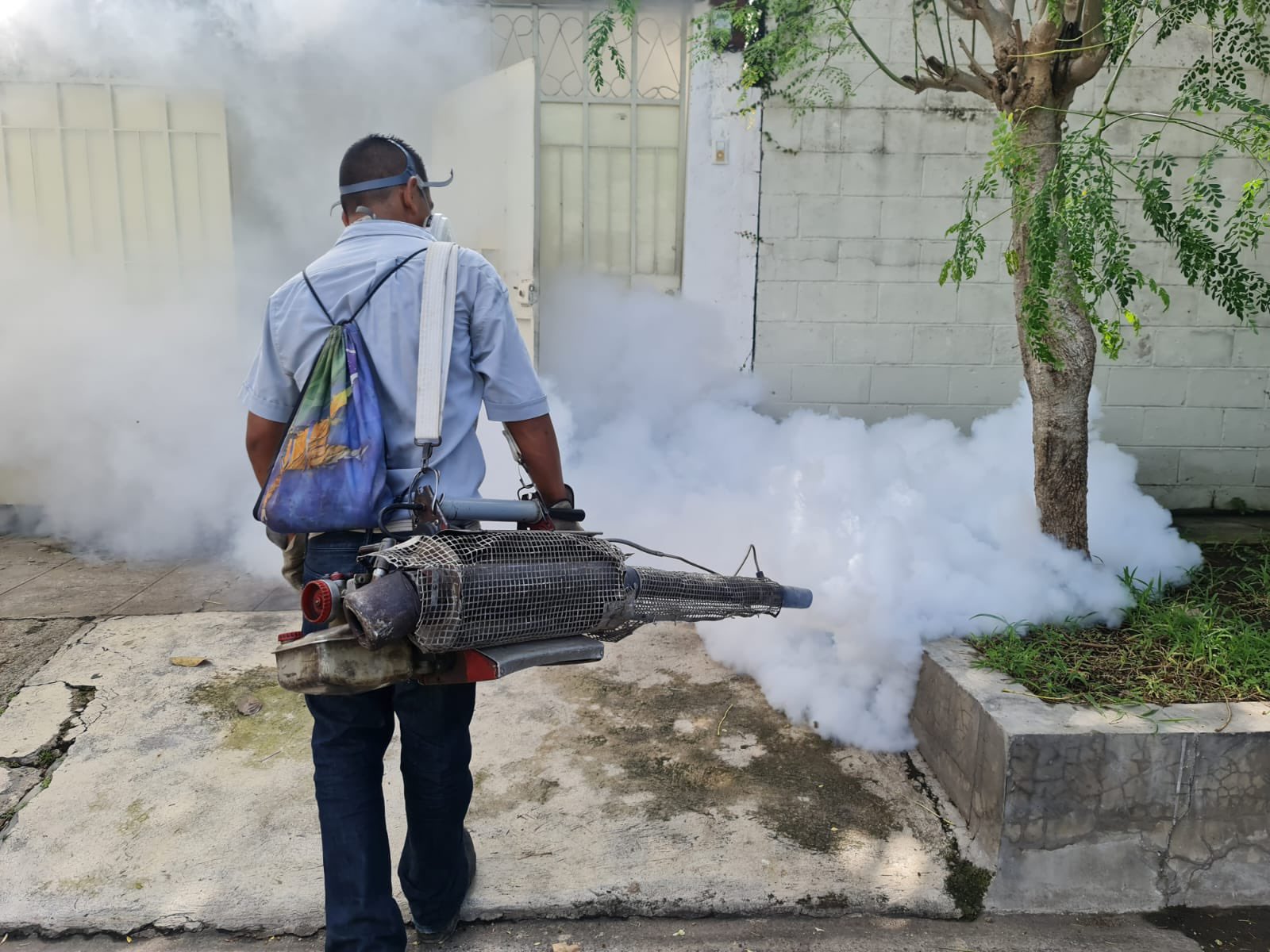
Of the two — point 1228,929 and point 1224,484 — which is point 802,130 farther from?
point 1228,929

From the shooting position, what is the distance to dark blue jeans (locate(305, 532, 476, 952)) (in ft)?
7.23

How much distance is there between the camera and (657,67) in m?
5.82

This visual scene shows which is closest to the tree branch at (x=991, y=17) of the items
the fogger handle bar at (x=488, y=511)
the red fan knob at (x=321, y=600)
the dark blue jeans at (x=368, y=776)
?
the fogger handle bar at (x=488, y=511)

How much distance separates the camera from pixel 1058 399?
370 centimetres

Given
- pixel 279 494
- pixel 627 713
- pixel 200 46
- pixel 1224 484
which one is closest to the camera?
pixel 279 494

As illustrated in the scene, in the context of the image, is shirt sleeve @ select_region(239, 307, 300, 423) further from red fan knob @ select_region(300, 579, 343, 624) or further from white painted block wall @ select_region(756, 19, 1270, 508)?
white painted block wall @ select_region(756, 19, 1270, 508)

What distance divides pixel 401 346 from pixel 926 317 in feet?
14.3

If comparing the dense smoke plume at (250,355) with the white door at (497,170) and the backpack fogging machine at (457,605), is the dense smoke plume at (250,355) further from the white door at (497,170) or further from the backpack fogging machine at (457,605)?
the backpack fogging machine at (457,605)

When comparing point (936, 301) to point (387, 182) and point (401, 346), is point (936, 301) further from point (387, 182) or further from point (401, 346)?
point (401, 346)

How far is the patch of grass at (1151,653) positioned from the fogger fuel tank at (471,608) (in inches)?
64.5

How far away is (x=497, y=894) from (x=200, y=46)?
16.9 ft

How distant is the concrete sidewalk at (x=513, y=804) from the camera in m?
2.67

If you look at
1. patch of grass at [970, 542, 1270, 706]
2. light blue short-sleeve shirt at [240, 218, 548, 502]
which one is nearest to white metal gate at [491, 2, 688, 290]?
patch of grass at [970, 542, 1270, 706]

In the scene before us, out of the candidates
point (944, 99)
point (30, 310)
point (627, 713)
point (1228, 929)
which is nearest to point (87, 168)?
point (30, 310)
